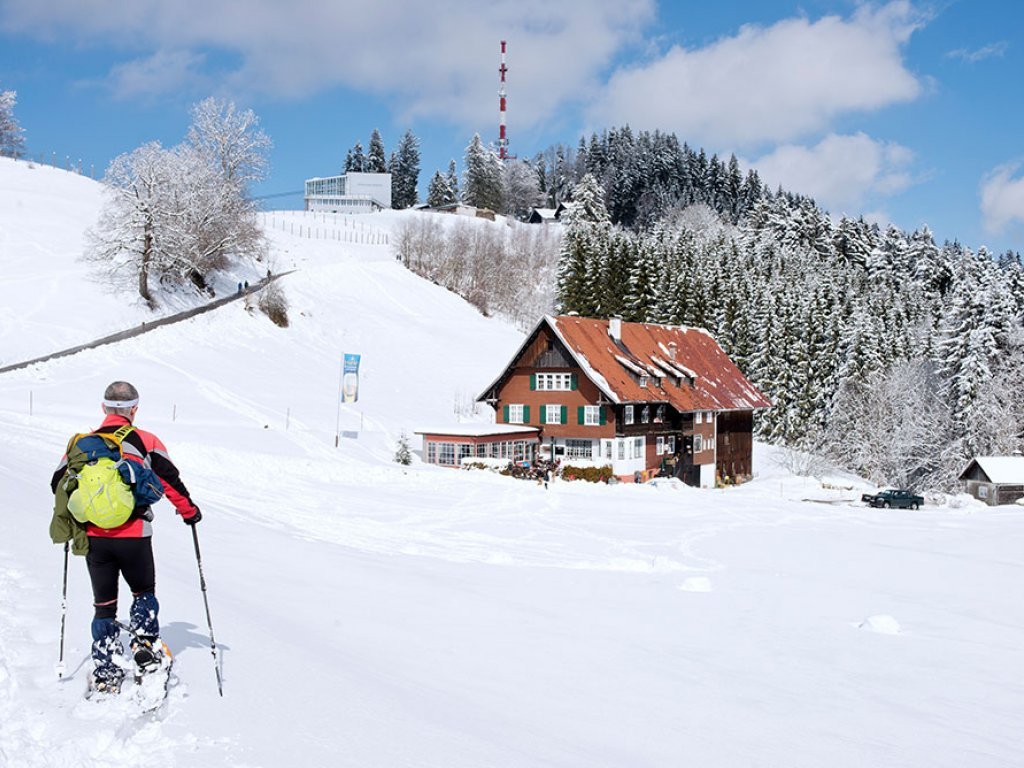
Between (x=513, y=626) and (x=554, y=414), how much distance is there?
1480 inches

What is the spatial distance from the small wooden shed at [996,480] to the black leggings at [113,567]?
158 feet

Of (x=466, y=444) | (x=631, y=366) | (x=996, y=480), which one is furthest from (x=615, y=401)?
(x=996, y=480)

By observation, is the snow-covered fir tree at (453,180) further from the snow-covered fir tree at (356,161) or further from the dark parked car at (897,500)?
the dark parked car at (897,500)

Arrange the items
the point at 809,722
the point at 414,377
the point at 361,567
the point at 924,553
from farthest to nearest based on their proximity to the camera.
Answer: the point at 414,377 → the point at 924,553 → the point at 361,567 → the point at 809,722

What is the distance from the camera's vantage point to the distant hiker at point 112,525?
6.05 meters

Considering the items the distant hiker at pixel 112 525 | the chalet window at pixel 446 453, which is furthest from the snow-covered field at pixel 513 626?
the chalet window at pixel 446 453

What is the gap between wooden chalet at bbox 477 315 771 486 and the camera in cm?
4691

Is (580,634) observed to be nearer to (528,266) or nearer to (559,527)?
(559,527)

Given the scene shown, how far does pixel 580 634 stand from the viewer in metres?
10.5

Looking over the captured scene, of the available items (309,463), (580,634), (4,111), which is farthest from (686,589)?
(4,111)

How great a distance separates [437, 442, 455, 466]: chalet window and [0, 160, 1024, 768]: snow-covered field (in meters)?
7.69

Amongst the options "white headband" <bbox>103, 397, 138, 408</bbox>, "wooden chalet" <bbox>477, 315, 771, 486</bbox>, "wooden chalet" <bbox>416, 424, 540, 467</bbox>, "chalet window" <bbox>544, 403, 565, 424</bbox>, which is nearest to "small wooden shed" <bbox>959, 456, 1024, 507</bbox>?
"wooden chalet" <bbox>477, 315, 771, 486</bbox>

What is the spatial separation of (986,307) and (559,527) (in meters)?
42.2

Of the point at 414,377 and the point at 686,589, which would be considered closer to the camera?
the point at 686,589
